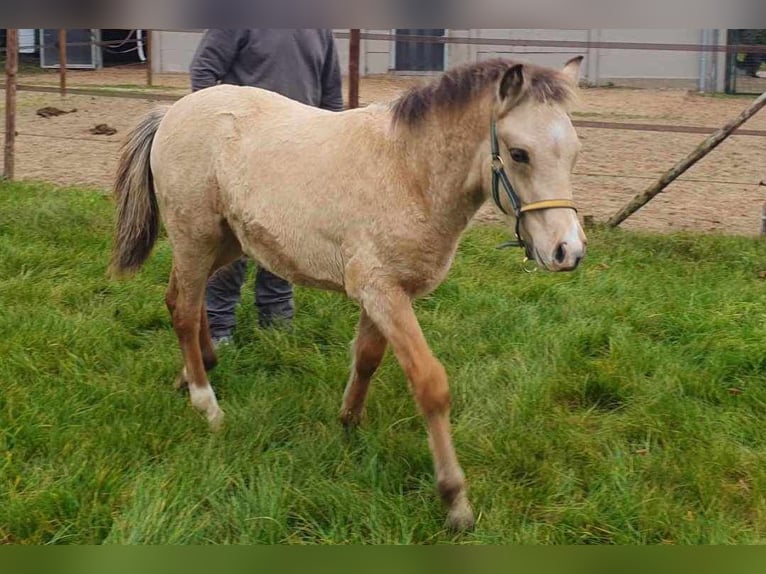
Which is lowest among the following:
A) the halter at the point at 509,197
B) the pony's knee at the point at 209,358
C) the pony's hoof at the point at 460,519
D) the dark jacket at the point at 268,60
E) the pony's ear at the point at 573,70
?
the pony's hoof at the point at 460,519

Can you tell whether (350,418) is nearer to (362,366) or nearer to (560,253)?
(362,366)

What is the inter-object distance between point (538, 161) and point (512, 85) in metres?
0.28

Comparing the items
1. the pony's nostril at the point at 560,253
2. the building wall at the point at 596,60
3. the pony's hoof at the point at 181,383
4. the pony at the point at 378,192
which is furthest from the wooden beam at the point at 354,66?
the building wall at the point at 596,60

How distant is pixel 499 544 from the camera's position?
267 cm

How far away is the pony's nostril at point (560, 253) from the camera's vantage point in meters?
2.55

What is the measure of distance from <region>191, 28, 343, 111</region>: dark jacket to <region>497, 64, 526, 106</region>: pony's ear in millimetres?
1852

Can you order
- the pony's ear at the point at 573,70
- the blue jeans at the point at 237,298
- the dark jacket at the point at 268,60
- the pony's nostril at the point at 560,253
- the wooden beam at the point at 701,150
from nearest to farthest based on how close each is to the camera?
the pony's nostril at the point at 560,253, the pony's ear at the point at 573,70, the dark jacket at the point at 268,60, the blue jeans at the point at 237,298, the wooden beam at the point at 701,150

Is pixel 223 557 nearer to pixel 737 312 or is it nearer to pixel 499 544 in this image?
pixel 499 544

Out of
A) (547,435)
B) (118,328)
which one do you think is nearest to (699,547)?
(547,435)

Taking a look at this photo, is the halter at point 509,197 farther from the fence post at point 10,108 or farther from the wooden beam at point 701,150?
the fence post at point 10,108

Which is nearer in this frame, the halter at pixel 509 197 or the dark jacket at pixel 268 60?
the halter at pixel 509 197

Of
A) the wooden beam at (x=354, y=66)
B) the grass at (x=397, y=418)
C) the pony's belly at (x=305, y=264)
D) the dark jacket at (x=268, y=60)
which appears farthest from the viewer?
the wooden beam at (x=354, y=66)

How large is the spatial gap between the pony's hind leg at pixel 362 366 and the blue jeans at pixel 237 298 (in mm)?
1166

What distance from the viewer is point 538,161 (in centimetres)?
265
